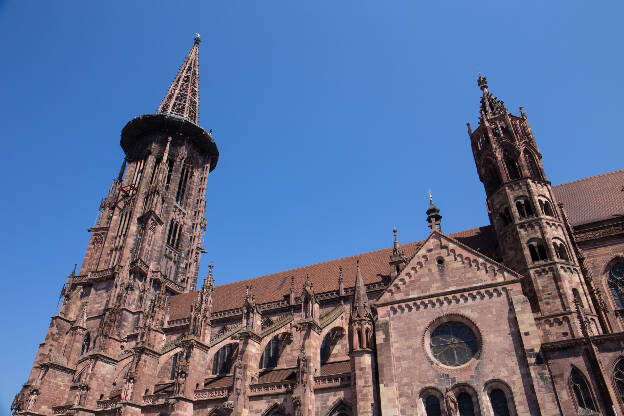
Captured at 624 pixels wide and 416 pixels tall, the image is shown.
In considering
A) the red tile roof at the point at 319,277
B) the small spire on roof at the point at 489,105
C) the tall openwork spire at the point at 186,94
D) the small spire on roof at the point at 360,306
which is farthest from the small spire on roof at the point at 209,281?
the tall openwork spire at the point at 186,94

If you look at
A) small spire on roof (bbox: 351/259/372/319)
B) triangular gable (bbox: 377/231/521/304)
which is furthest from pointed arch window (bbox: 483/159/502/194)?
small spire on roof (bbox: 351/259/372/319)

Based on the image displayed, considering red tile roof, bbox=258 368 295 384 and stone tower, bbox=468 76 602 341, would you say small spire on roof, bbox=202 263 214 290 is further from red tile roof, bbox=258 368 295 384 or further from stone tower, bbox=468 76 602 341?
stone tower, bbox=468 76 602 341

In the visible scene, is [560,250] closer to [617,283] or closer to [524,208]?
[524,208]

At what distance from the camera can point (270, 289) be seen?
3184cm

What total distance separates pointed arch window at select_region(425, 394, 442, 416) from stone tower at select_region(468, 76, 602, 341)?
508cm

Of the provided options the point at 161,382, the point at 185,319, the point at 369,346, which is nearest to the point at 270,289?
the point at 185,319

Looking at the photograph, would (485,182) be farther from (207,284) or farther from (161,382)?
(161,382)

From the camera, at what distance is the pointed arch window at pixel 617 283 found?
19.9 metres

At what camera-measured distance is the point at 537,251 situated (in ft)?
66.1

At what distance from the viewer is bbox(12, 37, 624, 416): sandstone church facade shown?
16.3 m

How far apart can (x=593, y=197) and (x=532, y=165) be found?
4157mm

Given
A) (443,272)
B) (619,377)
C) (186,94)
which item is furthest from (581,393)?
(186,94)

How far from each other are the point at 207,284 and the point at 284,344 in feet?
19.2

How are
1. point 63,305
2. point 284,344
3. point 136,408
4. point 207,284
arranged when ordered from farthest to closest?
point 63,305
point 207,284
point 284,344
point 136,408
